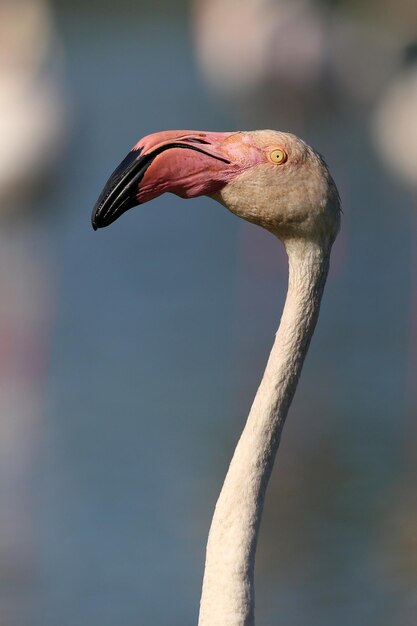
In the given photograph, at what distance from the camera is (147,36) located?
6.70 m

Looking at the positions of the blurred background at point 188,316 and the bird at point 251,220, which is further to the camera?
the blurred background at point 188,316

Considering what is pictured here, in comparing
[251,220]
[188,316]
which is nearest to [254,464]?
[251,220]

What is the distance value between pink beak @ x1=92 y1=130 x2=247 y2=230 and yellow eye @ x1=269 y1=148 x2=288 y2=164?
0.03m

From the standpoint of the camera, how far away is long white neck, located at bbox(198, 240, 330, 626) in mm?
1634

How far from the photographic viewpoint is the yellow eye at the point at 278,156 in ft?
5.58

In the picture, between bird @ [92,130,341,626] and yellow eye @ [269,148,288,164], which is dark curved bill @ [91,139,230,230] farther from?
yellow eye @ [269,148,288,164]

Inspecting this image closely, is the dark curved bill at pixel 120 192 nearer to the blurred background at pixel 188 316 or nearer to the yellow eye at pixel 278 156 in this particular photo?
the yellow eye at pixel 278 156

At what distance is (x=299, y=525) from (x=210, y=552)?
3949 millimetres

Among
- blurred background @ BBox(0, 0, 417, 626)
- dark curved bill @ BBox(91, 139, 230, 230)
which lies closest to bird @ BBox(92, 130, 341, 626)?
dark curved bill @ BBox(91, 139, 230, 230)

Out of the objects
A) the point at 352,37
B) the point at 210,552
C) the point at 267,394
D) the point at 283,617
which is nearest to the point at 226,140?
the point at 267,394

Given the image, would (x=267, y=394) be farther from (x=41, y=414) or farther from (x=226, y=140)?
(x=41, y=414)

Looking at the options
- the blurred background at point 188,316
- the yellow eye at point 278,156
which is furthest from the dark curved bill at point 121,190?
the blurred background at point 188,316

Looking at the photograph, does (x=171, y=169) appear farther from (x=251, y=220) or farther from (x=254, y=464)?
(x=254, y=464)

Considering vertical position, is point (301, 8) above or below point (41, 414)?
above
